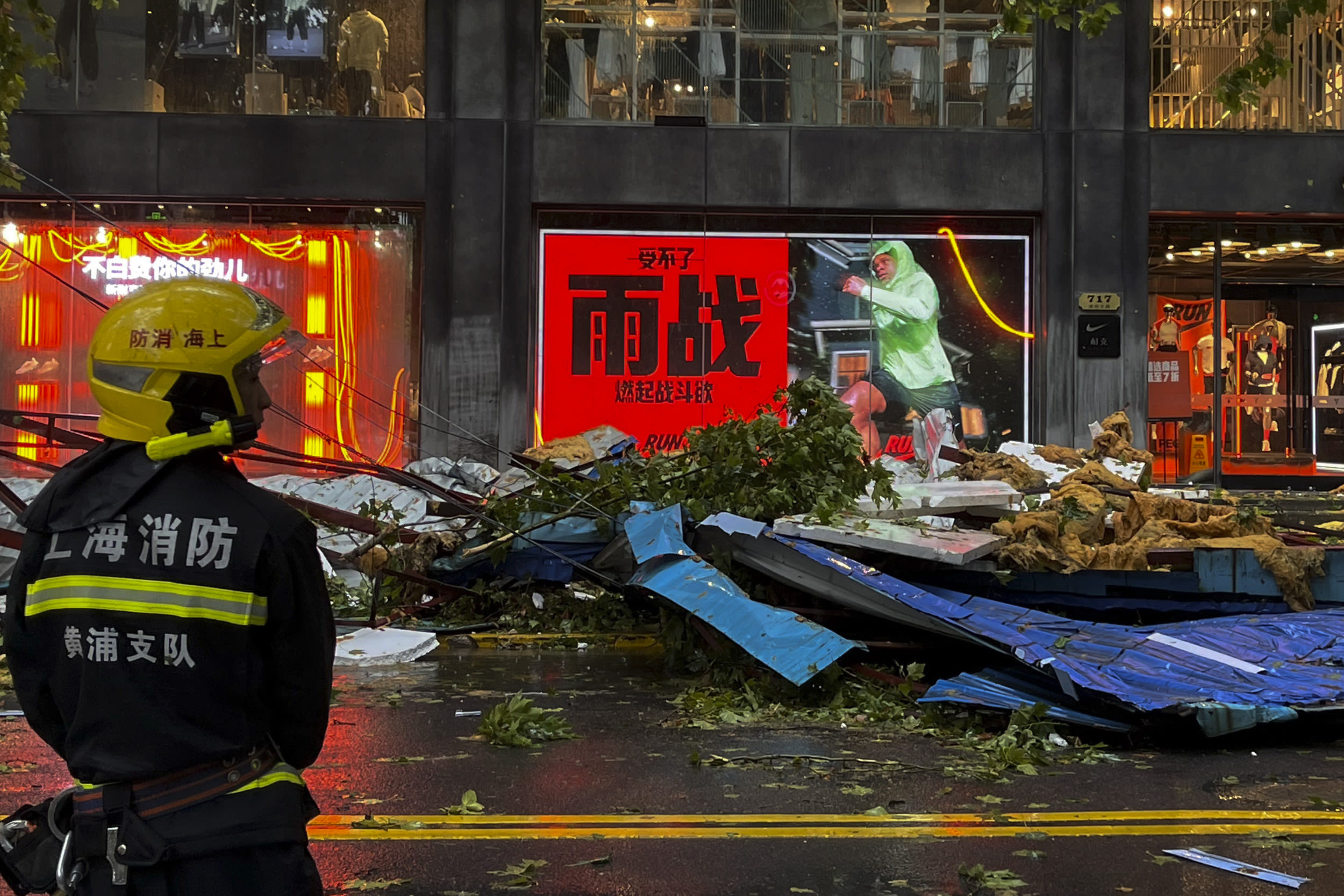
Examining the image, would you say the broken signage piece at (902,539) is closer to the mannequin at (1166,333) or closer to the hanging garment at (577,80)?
the hanging garment at (577,80)

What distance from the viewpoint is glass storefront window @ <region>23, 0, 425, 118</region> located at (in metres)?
17.8

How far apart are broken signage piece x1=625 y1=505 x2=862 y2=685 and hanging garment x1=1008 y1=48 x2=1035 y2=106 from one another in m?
11.9

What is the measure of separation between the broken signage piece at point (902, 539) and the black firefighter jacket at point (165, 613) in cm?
565

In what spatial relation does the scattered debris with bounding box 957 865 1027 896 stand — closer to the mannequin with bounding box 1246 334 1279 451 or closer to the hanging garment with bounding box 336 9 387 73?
the hanging garment with bounding box 336 9 387 73

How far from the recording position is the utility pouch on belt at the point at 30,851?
256 cm

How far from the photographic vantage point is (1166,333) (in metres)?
18.8

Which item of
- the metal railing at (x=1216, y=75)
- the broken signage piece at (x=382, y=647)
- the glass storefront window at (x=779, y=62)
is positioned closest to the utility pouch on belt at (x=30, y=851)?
the broken signage piece at (x=382, y=647)

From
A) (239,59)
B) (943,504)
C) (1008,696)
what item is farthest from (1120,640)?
(239,59)

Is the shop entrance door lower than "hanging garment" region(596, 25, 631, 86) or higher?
lower

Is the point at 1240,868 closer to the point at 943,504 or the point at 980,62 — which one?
the point at 943,504

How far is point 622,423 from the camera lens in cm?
1778

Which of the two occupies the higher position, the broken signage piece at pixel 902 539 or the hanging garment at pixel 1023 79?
the hanging garment at pixel 1023 79

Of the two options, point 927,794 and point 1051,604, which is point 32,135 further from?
point 927,794

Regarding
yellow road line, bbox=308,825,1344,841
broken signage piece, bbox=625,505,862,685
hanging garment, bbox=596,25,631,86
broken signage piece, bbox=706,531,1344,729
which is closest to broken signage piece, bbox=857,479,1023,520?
broken signage piece, bbox=706,531,1344,729
